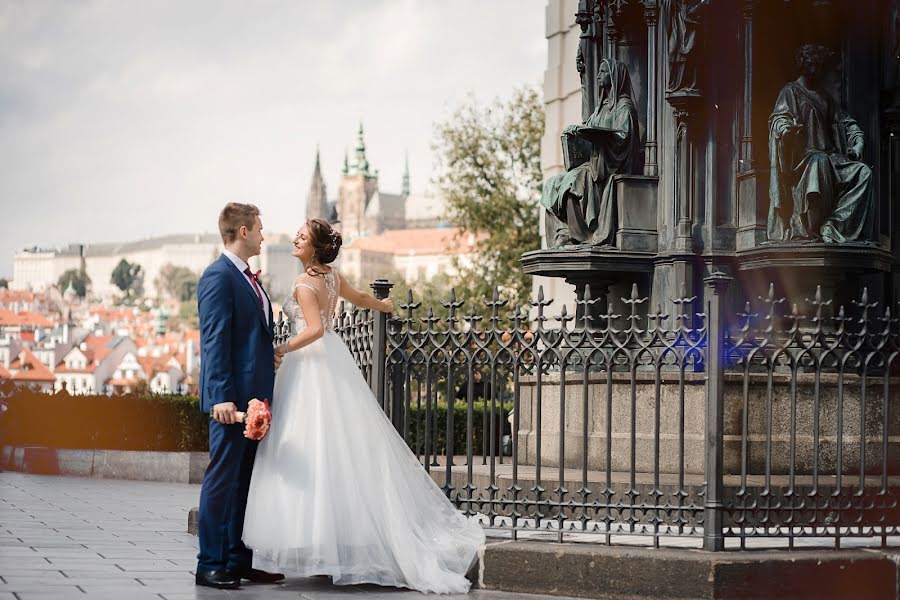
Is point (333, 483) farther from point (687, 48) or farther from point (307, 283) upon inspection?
point (687, 48)

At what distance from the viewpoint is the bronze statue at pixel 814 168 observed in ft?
34.9

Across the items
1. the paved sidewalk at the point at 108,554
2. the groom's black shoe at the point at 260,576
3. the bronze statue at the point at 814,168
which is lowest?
the paved sidewalk at the point at 108,554

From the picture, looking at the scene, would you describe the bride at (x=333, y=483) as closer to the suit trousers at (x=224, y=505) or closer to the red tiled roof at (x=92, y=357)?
the suit trousers at (x=224, y=505)

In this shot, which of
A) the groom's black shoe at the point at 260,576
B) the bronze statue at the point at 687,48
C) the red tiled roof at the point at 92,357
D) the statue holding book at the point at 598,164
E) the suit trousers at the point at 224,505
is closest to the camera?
the suit trousers at the point at 224,505

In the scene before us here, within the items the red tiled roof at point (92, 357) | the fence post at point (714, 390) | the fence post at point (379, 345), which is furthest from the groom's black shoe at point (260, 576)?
the red tiled roof at point (92, 357)

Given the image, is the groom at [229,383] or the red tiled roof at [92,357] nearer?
the groom at [229,383]

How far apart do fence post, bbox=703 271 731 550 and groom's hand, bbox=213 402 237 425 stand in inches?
110

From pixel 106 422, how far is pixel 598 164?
1224 centimetres

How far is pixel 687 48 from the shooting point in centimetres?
1109

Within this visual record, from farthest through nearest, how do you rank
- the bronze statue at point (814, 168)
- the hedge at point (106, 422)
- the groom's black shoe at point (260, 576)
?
the hedge at point (106, 422), the bronze statue at point (814, 168), the groom's black shoe at point (260, 576)

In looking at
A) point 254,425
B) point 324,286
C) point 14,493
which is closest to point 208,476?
point 254,425

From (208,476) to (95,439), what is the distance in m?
14.2

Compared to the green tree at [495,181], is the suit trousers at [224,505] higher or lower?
lower

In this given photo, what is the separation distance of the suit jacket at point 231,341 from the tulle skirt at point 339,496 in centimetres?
29
